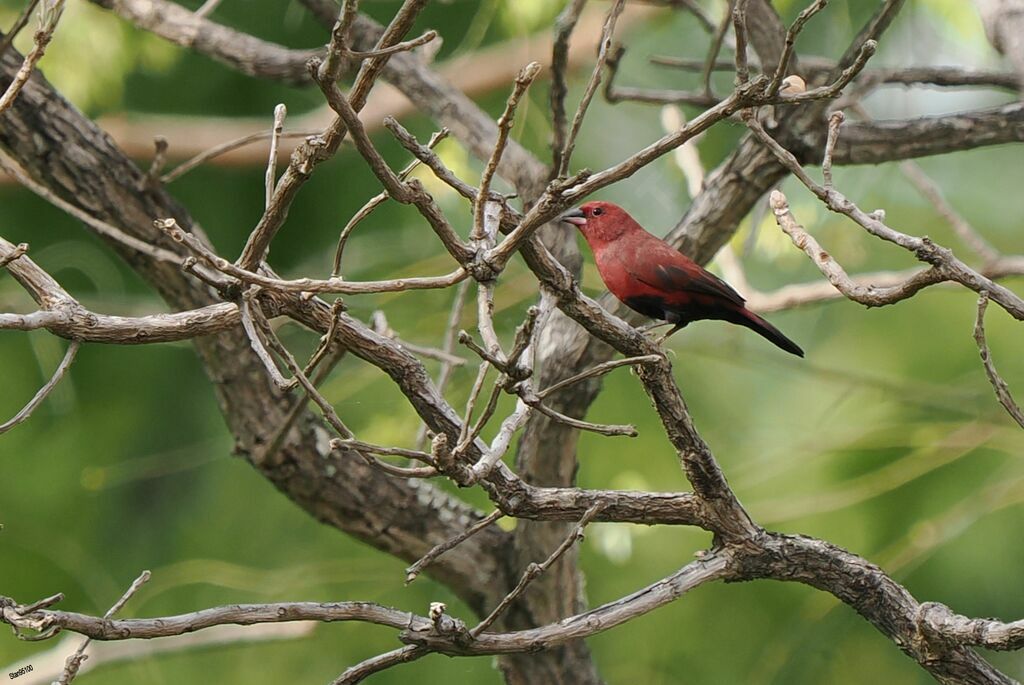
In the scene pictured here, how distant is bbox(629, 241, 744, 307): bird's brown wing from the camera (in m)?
2.36

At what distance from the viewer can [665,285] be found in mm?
2371

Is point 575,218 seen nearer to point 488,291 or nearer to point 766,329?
point 766,329

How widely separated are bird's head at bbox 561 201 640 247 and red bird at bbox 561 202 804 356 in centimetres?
3

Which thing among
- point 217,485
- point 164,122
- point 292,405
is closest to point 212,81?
point 164,122

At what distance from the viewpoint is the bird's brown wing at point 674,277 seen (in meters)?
2.36

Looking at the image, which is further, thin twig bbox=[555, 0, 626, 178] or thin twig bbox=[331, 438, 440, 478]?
thin twig bbox=[555, 0, 626, 178]

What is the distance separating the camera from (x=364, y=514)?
2.73 meters

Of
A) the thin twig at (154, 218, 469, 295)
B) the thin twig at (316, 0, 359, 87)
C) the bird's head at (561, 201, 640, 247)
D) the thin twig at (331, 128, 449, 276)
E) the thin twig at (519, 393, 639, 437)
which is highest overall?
the bird's head at (561, 201, 640, 247)

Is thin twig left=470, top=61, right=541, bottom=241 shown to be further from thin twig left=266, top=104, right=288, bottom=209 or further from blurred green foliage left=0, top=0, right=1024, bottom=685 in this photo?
blurred green foliage left=0, top=0, right=1024, bottom=685

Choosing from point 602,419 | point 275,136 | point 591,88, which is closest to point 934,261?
point 591,88

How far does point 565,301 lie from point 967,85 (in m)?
1.43

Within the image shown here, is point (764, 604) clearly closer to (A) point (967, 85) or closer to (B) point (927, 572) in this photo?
(B) point (927, 572)

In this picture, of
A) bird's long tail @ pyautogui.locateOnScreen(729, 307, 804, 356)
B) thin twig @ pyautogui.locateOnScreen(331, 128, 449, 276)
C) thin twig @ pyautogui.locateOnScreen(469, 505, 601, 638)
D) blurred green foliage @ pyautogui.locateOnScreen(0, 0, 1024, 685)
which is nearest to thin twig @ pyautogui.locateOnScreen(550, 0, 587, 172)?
bird's long tail @ pyautogui.locateOnScreen(729, 307, 804, 356)

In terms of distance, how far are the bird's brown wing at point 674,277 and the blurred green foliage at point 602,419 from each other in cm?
130
